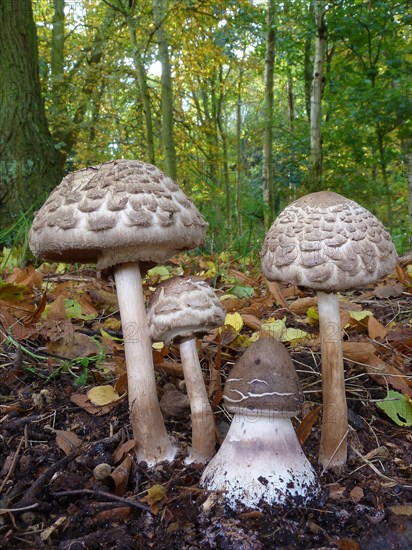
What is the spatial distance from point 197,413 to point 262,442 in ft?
1.16

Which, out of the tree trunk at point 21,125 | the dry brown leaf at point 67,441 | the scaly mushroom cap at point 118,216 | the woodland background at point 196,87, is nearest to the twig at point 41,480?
the dry brown leaf at point 67,441

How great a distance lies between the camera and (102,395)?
2.50m

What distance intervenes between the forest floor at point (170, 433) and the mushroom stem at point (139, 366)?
0.27 feet

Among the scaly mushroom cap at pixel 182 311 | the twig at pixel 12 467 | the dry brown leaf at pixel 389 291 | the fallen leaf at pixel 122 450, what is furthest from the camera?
the dry brown leaf at pixel 389 291

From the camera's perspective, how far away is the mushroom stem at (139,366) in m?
2.18

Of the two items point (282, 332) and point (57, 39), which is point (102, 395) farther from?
point (57, 39)

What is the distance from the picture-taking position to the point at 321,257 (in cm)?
193

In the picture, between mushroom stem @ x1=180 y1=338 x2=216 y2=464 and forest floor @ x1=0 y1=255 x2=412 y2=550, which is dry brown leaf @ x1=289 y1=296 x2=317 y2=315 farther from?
mushroom stem @ x1=180 y1=338 x2=216 y2=464

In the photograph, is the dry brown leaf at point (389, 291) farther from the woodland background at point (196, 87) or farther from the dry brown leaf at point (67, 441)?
the dry brown leaf at point (67, 441)

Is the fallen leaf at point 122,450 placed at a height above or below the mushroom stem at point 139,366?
below

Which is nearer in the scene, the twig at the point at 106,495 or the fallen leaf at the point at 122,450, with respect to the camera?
the twig at the point at 106,495

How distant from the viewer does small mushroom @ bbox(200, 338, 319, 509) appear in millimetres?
1906

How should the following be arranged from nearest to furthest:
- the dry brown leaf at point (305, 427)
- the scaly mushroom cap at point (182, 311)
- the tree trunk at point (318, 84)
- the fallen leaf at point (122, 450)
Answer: the scaly mushroom cap at point (182, 311) < the fallen leaf at point (122, 450) < the dry brown leaf at point (305, 427) < the tree trunk at point (318, 84)

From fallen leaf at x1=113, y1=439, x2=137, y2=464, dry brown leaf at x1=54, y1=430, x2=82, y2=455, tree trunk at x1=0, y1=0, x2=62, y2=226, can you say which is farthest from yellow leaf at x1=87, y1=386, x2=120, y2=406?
tree trunk at x1=0, y1=0, x2=62, y2=226
